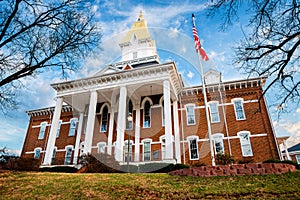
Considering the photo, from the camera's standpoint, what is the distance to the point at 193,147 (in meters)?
19.8

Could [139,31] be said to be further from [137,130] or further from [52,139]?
[52,139]

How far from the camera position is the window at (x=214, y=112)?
2044cm

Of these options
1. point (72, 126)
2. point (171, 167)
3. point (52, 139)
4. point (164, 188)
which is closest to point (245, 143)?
point (171, 167)

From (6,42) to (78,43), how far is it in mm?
3251

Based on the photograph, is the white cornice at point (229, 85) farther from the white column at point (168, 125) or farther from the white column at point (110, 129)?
the white column at point (110, 129)

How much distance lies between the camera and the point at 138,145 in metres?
20.4

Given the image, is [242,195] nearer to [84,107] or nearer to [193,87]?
[193,87]

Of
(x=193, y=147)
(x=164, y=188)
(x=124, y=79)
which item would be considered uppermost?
(x=124, y=79)

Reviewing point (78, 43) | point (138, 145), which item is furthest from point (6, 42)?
point (138, 145)

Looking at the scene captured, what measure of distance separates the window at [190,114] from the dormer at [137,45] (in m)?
9.73

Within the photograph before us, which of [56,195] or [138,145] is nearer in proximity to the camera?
[56,195]

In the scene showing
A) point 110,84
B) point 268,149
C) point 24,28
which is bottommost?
point 268,149

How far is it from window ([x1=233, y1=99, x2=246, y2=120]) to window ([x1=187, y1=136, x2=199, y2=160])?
474cm

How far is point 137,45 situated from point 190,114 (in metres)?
14.1
